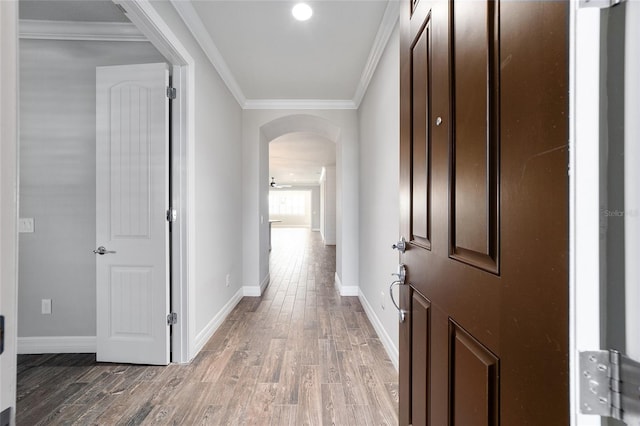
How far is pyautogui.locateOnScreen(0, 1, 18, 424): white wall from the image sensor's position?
0.50m

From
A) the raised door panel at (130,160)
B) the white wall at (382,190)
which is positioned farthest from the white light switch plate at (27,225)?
the white wall at (382,190)

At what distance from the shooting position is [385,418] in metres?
1.62

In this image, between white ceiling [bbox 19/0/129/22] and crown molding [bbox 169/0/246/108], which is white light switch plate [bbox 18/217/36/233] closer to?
white ceiling [bbox 19/0/129/22]

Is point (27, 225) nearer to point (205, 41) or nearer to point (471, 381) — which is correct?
point (205, 41)

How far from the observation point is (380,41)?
2436mm

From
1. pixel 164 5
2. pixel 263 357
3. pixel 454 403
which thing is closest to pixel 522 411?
Answer: pixel 454 403

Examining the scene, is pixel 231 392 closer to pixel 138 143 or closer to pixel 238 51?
pixel 138 143

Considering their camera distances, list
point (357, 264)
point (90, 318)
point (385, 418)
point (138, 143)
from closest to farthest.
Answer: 1. point (385, 418)
2. point (138, 143)
3. point (90, 318)
4. point (357, 264)

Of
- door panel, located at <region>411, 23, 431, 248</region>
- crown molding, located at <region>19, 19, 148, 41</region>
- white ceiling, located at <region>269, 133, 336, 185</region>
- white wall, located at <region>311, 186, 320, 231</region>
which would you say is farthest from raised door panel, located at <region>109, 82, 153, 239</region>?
white wall, located at <region>311, 186, 320, 231</region>

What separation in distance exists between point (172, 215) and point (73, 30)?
5.73ft

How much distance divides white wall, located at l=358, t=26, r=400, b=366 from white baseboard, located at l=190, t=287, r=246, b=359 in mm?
1524

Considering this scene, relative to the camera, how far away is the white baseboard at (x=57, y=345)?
7.85ft

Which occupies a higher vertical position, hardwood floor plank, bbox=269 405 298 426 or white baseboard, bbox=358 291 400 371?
white baseboard, bbox=358 291 400 371

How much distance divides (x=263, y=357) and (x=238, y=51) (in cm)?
270
